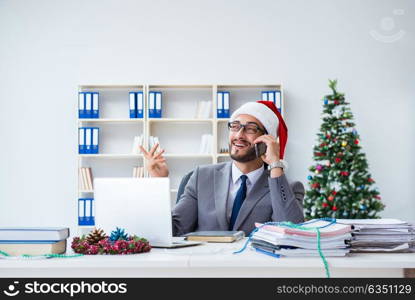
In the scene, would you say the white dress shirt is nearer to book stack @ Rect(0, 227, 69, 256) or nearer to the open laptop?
the open laptop

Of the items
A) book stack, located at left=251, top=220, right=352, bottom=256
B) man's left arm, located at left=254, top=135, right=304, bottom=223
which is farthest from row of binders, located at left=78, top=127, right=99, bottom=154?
book stack, located at left=251, top=220, right=352, bottom=256

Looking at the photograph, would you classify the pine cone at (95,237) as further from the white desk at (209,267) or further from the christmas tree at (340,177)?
the christmas tree at (340,177)

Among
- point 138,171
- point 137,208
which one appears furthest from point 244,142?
point 138,171

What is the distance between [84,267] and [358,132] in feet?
14.9

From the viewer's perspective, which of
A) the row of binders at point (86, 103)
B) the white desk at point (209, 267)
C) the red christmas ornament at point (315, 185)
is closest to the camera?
the white desk at point (209, 267)

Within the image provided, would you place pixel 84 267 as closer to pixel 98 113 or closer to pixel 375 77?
pixel 98 113

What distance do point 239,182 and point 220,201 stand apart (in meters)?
0.16

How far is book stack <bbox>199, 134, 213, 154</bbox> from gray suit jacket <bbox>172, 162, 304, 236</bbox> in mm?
2595

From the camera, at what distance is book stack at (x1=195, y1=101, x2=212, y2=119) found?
18.0ft

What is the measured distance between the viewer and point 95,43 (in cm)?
574

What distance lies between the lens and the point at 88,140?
541 cm

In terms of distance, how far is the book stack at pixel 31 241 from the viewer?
179 centimetres

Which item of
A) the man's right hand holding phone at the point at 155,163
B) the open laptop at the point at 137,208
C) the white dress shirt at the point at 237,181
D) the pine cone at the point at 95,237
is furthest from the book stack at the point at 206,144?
the pine cone at the point at 95,237

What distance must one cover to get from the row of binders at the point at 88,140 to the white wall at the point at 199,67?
33cm
